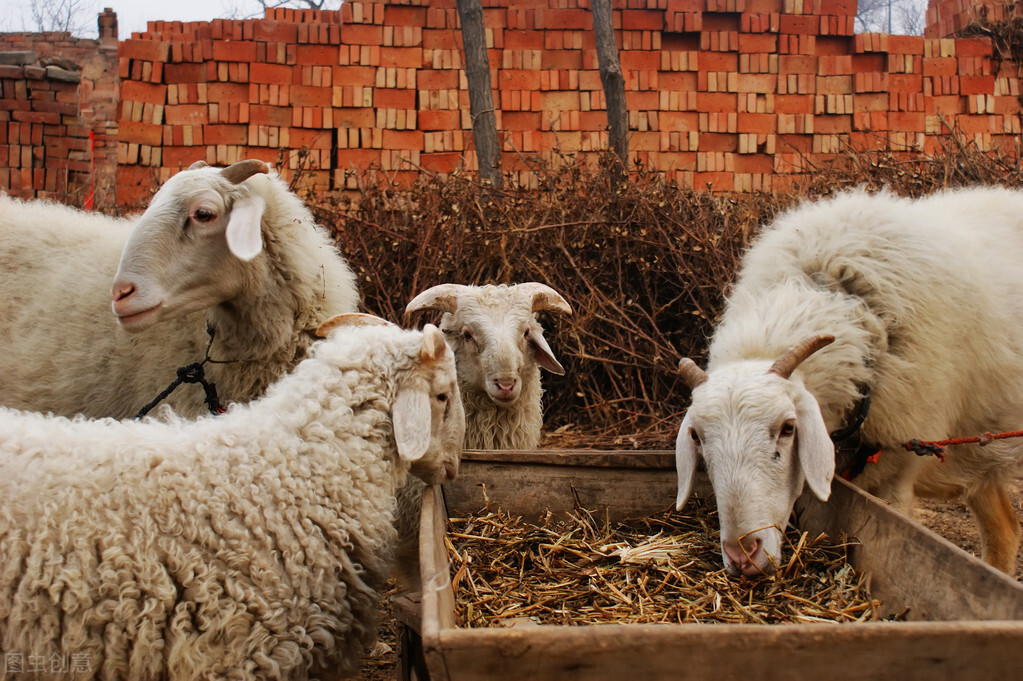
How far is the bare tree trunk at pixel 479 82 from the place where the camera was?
820 cm

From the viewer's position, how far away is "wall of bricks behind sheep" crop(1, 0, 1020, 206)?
11.5 m

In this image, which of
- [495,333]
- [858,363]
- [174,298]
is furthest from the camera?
[495,333]

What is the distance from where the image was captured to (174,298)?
3867 millimetres

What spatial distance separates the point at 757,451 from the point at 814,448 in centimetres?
22

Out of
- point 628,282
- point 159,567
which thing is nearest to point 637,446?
point 628,282

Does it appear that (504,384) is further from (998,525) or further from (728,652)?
(998,525)

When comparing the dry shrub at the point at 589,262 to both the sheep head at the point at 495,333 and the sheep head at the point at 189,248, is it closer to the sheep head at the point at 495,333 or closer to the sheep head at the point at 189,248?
the sheep head at the point at 495,333

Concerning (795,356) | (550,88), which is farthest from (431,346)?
(550,88)

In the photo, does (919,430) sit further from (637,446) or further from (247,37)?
(247,37)

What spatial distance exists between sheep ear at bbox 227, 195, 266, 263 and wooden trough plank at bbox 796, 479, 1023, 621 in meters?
2.62

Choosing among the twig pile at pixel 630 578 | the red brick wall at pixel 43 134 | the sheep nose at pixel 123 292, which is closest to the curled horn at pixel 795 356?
the twig pile at pixel 630 578

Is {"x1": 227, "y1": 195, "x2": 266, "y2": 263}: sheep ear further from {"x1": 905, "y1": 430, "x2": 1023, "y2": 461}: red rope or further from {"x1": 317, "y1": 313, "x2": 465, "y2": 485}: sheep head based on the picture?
{"x1": 905, "y1": 430, "x2": 1023, "y2": 461}: red rope

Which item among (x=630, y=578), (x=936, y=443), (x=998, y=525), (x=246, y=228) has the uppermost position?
(x=246, y=228)

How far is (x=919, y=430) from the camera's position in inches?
145
